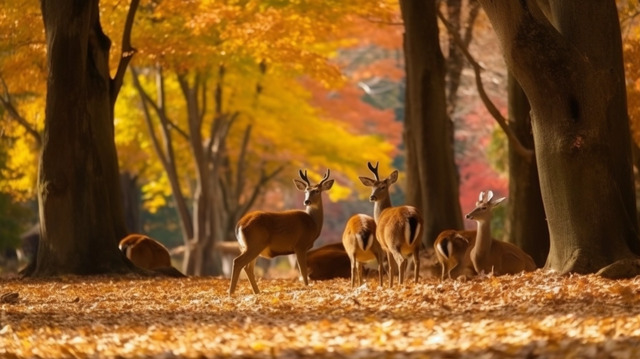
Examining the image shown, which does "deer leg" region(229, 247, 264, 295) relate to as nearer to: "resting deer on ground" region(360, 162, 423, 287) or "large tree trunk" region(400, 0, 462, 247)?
"resting deer on ground" region(360, 162, 423, 287)

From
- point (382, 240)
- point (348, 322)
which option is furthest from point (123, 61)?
point (348, 322)

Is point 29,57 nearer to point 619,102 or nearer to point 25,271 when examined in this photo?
point 25,271

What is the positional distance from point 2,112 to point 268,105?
6.44 meters

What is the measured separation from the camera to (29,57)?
22.5 metres

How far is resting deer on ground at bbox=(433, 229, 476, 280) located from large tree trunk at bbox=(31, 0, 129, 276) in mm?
5666

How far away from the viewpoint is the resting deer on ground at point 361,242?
13711 mm

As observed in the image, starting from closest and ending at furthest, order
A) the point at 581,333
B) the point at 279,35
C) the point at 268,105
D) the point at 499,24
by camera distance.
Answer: the point at 581,333, the point at 499,24, the point at 279,35, the point at 268,105

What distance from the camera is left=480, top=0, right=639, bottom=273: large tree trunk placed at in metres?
12.4

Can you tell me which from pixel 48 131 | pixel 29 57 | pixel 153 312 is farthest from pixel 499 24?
pixel 29 57

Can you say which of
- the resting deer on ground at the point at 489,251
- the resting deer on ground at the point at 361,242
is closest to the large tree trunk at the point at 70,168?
the resting deer on ground at the point at 361,242

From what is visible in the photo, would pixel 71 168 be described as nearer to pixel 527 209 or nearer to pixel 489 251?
pixel 527 209

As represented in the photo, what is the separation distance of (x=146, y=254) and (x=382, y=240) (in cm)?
624

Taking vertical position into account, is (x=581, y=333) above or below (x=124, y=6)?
below

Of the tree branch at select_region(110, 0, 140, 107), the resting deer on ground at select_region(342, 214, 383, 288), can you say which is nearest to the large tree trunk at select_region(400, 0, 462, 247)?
the tree branch at select_region(110, 0, 140, 107)
